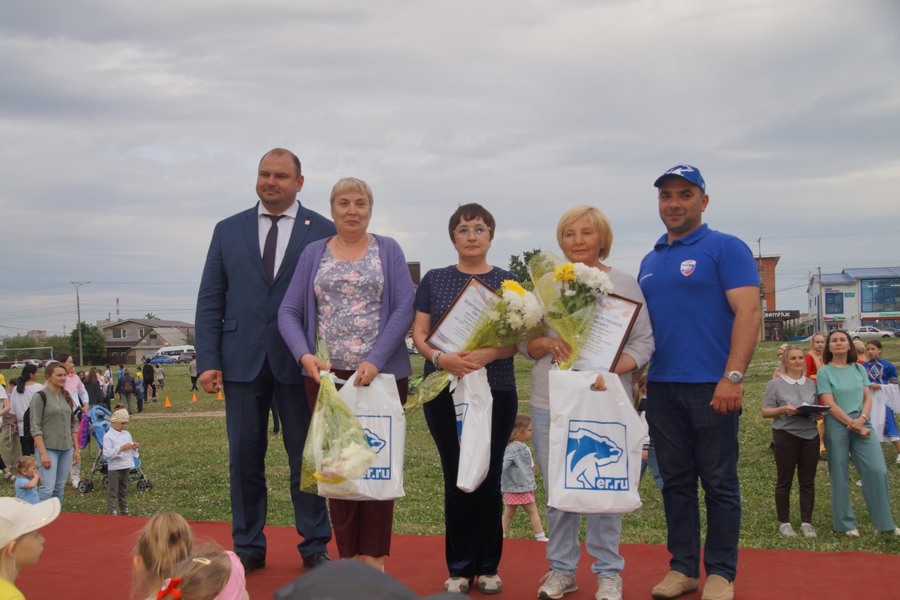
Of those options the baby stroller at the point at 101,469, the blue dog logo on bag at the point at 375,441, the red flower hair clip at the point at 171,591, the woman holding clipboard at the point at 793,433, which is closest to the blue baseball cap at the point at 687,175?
the blue dog logo on bag at the point at 375,441

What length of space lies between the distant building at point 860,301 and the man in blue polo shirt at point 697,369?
77608 millimetres

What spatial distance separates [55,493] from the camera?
9.76 m

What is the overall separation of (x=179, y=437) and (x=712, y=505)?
17.3 metres

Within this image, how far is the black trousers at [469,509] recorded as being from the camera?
442 centimetres

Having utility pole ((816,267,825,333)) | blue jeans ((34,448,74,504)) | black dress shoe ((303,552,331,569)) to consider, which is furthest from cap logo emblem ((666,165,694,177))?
utility pole ((816,267,825,333))

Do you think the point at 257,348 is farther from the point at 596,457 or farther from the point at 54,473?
the point at 54,473

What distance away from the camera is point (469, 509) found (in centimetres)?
445

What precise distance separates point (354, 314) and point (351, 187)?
634 millimetres

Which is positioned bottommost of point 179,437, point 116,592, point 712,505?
point 179,437

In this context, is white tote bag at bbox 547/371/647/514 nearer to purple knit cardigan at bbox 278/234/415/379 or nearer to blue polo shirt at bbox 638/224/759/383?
blue polo shirt at bbox 638/224/759/383

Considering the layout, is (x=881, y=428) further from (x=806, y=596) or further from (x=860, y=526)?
(x=806, y=596)

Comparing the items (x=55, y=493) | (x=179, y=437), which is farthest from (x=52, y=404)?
(x=179, y=437)

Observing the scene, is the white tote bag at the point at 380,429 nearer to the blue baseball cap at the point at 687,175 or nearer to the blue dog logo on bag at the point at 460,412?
the blue dog logo on bag at the point at 460,412

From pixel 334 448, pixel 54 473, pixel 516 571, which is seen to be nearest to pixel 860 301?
pixel 54 473
